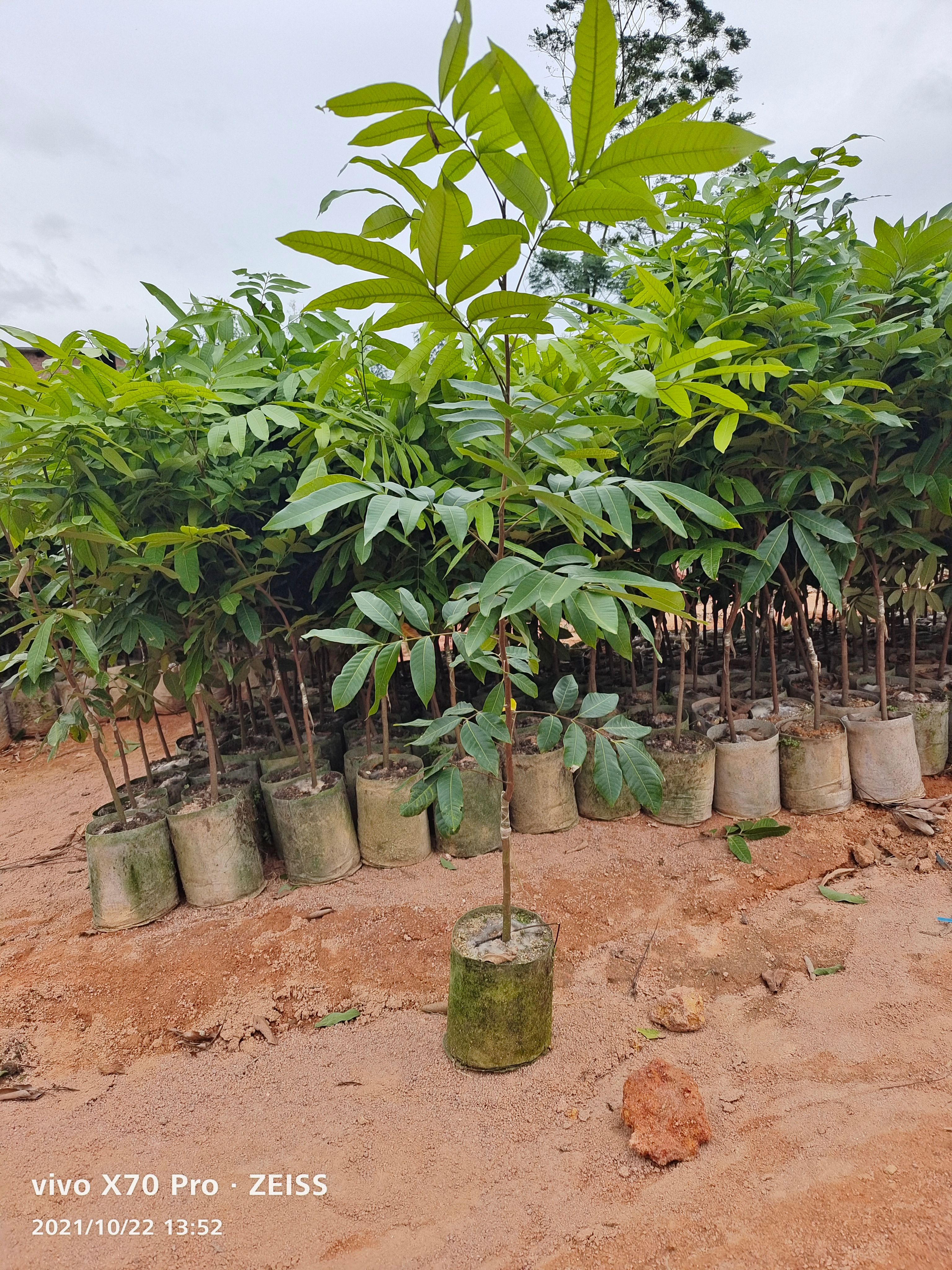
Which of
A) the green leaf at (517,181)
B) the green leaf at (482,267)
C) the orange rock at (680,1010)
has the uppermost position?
the green leaf at (517,181)

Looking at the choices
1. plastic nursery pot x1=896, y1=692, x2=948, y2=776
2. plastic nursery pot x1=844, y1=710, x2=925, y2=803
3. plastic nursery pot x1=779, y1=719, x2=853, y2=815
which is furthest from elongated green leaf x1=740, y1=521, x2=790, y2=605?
plastic nursery pot x1=896, y1=692, x2=948, y2=776

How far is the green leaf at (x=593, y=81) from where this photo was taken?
2.53 feet

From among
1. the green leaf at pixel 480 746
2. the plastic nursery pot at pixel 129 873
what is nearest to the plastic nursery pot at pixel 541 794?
the plastic nursery pot at pixel 129 873

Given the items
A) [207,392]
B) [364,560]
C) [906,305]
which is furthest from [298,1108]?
[906,305]

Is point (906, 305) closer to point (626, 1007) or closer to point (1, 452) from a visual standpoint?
point (626, 1007)

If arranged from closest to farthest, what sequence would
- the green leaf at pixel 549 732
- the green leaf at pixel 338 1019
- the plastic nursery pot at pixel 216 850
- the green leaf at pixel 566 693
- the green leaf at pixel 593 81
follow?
the green leaf at pixel 593 81 < the green leaf at pixel 549 732 < the green leaf at pixel 566 693 < the green leaf at pixel 338 1019 < the plastic nursery pot at pixel 216 850

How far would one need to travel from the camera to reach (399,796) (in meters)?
2.44

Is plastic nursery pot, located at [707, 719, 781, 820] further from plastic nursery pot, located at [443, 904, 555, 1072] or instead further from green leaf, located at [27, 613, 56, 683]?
green leaf, located at [27, 613, 56, 683]

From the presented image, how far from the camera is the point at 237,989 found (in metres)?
2.01

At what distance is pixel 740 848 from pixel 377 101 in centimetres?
230

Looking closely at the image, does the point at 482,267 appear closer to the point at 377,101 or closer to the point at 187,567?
the point at 377,101

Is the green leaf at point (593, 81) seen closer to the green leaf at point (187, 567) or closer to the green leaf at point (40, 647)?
the green leaf at point (187, 567)

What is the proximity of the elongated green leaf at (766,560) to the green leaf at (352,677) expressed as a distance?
1452 mm

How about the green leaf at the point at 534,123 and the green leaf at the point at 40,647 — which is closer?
the green leaf at the point at 534,123
